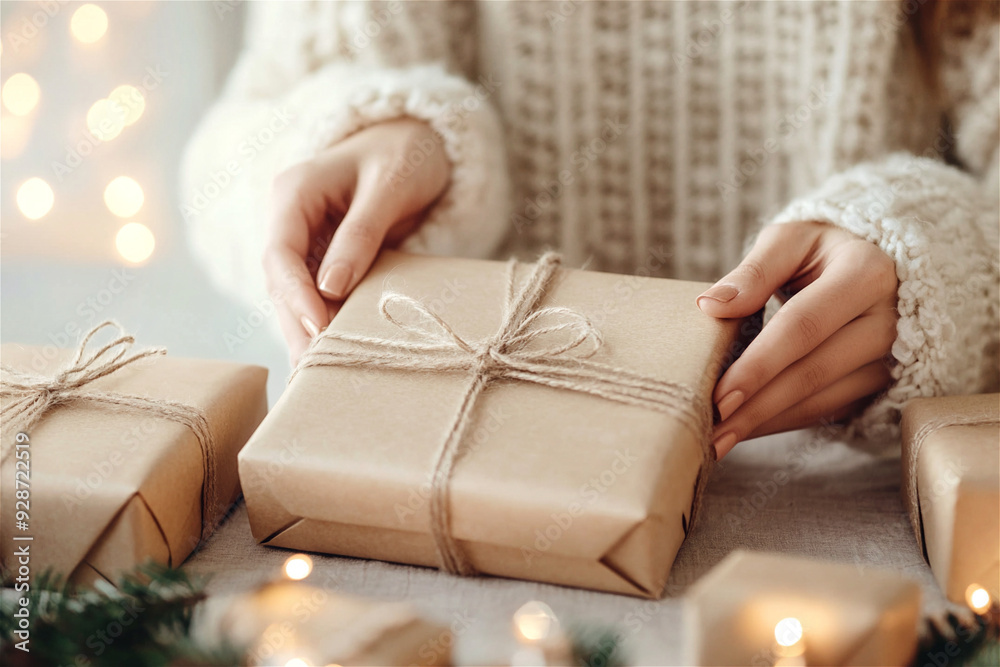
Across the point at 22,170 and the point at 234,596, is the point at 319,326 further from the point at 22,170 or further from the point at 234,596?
the point at 22,170

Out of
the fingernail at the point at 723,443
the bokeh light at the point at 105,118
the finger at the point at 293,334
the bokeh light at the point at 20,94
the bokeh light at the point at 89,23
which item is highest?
the bokeh light at the point at 89,23

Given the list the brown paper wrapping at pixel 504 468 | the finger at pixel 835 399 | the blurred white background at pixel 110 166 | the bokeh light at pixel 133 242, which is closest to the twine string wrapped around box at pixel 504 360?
the brown paper wrapping at pixel 504 468

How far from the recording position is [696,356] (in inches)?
22.5

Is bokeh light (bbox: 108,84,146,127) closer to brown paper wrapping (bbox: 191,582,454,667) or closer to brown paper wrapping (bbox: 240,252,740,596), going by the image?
brown paper wrapping (bbox: 240,252,740,596)

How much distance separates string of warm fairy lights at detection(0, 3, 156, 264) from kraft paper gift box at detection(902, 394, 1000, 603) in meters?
0.98

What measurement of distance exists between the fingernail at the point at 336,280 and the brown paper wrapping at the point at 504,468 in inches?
3.1

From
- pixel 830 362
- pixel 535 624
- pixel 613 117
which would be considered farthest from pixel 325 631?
pixel 613 117

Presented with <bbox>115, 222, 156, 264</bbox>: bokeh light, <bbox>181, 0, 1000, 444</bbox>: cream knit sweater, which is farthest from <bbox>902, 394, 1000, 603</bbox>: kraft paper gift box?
<bbox>115, 222, 156, 264</bbox>: bokeh light

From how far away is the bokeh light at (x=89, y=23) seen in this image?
3.61 ft

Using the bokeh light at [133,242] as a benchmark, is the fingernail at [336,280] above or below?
above

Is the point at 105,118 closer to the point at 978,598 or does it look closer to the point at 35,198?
the point at 35,198

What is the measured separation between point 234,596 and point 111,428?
143mm

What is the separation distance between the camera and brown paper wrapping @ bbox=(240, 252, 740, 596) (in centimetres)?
49

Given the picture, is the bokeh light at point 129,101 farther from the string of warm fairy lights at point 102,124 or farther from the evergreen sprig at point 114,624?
the evergreen sprig at point 114,624
